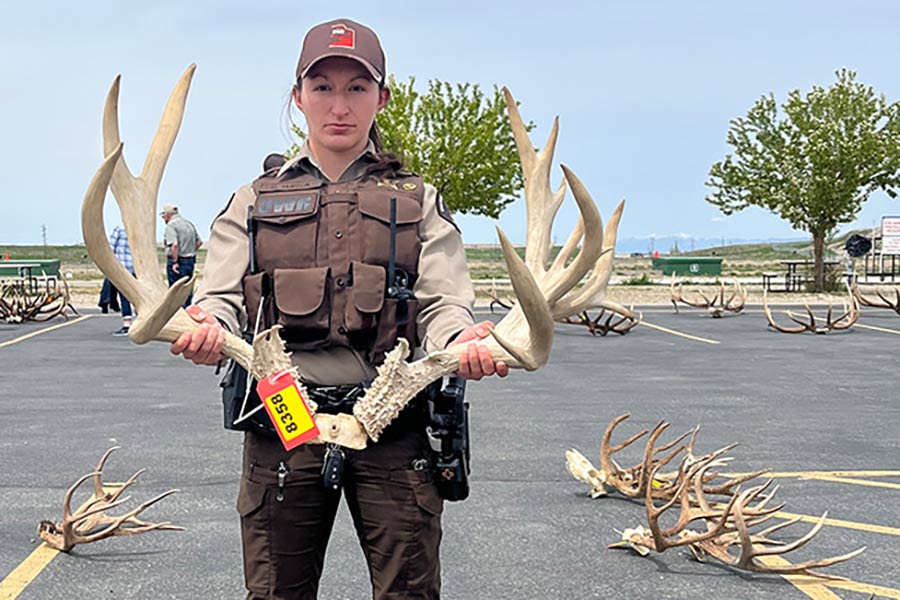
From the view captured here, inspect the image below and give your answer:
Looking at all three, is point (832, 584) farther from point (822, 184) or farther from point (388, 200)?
point (822, 184)

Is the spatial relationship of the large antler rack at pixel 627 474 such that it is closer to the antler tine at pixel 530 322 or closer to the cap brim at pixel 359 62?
the antler tine at pixel 530 322

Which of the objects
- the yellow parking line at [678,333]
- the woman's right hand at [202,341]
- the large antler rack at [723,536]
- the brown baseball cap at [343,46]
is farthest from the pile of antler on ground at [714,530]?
the yellow parking line at [678,333]

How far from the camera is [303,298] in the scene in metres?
2.82

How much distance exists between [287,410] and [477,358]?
53cm

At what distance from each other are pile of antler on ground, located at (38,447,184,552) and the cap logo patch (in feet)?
8.09

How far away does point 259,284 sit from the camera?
9.47 ft

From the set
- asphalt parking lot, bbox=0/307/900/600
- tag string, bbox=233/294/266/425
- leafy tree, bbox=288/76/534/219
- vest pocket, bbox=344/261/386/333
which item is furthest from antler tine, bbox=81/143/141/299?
leafy tree, bbox=288/76/534/219

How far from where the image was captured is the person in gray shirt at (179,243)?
14.4 m

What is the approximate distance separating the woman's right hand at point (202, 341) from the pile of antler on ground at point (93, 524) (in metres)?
1.91

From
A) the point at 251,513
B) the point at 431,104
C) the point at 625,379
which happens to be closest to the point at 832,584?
the point at 251,513

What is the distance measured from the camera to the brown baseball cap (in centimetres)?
286

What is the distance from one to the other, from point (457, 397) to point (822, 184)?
1045 inches

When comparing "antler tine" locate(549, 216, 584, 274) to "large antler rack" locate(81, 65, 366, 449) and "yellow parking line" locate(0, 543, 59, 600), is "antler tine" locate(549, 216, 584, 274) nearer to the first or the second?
"large antler rack" locate(81, 65, 366, 449)

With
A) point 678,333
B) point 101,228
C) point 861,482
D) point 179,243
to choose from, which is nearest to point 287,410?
point 101,228
